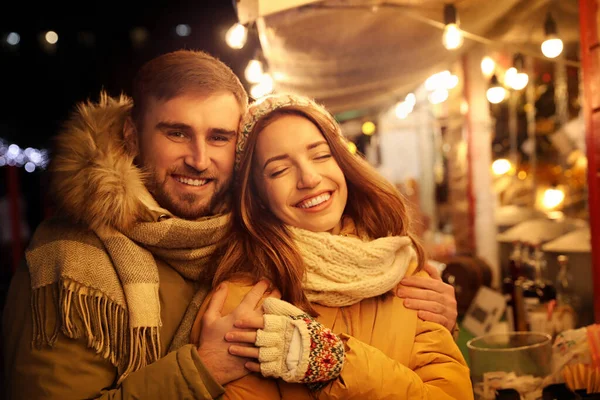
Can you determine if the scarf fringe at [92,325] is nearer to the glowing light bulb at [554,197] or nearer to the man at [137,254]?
the man at [137,254]

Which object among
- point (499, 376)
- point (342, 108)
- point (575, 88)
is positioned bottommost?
point (499, 376)

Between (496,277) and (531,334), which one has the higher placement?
(496,277)

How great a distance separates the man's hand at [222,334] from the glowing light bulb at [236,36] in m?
1.04

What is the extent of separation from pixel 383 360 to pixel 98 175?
92 cm

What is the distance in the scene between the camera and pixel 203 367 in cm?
139

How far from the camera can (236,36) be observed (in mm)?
2139

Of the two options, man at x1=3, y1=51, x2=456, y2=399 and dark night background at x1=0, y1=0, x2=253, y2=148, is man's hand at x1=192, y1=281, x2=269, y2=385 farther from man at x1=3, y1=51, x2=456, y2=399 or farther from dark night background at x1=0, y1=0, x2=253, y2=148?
dark night background at x1=0, y1=0, x2=253, y2=148

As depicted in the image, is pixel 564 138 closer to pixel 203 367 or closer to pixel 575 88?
pixel 575 88

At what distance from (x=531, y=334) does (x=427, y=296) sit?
637 mm

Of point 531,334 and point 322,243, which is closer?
point 322,243

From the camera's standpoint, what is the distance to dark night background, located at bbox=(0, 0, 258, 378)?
1.88 m

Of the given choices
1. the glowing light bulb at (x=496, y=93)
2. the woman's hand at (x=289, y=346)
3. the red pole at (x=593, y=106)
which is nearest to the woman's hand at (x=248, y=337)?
the woman's hand at (x=289, y=346)

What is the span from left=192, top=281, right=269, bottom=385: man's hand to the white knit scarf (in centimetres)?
15

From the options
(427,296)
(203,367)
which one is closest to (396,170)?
(427,296)
